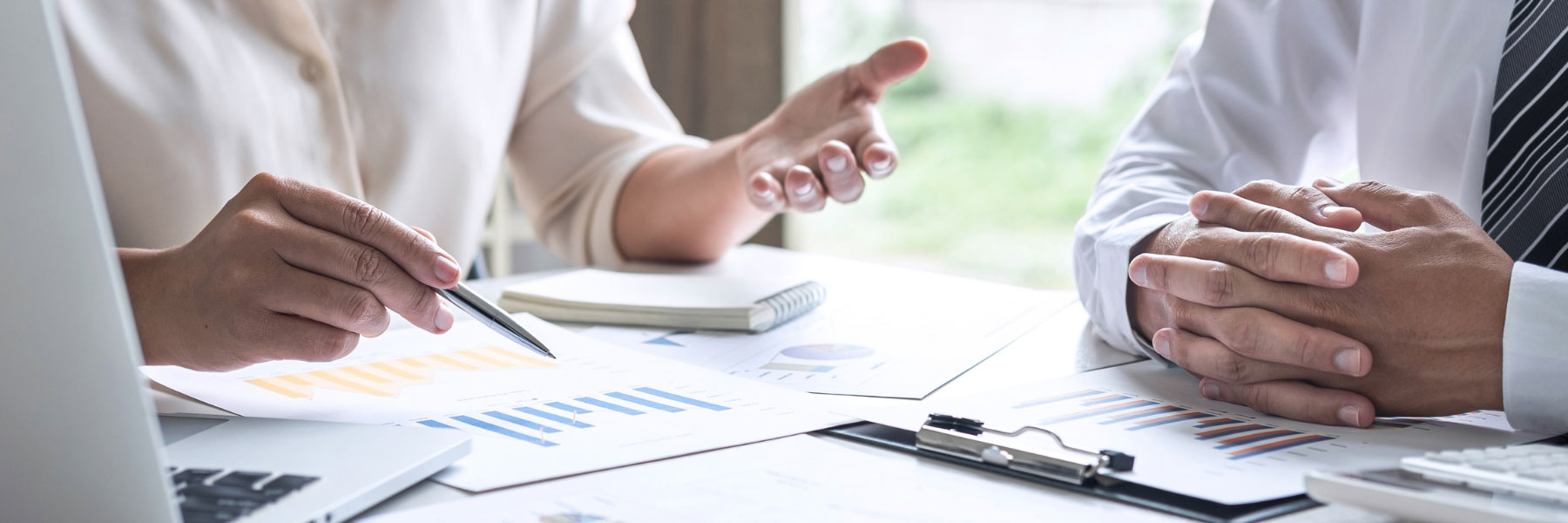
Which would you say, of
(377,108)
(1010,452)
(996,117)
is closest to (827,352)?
(1010,452)

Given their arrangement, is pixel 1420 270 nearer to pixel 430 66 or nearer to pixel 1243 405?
pixel 1243 405

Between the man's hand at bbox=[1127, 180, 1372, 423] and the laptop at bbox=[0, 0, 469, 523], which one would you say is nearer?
the laptop at bbox=[0, 0, 469, 523]

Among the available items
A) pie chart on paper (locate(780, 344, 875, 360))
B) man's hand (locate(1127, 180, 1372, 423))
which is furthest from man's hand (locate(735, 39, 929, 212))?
man's hand (locate(1127, 180, 1372, 423))

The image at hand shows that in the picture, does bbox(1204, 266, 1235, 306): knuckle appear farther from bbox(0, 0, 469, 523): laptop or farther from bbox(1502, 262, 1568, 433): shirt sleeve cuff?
bbox(0, 0, 469, 523): laptop

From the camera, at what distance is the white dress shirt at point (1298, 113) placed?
0.87 metres

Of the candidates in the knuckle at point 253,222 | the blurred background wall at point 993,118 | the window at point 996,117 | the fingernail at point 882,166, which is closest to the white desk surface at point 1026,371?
the knuckle at point 253,222

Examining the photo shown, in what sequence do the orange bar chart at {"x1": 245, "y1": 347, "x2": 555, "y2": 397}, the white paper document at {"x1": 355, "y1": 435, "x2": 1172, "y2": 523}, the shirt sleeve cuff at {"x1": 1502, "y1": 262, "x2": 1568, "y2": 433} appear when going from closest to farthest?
the white paper document at {"x1": 355, "y1": 435, "x2": 1172, "y2": 523}
the shirt sleeve cuff at {"x1": 1502, "y1": 262, "x2": 1568, "y2": 433}
the orange bar chart at {"x1": 245, "y1": 347, "x2": 555, "y2": 397}

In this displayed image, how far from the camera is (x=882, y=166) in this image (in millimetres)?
1022

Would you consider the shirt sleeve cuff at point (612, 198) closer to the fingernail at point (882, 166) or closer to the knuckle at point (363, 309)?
the fingernail at point (882, 166)

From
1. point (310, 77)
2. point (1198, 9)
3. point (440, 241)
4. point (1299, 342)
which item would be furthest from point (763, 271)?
point (1198, 9)

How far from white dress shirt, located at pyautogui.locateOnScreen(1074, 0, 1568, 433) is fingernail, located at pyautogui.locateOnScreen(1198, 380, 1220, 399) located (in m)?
0.10

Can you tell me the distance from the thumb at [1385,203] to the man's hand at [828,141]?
41cm

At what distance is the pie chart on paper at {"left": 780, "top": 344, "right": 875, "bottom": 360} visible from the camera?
82cm

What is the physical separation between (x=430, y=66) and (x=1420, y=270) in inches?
40.5
